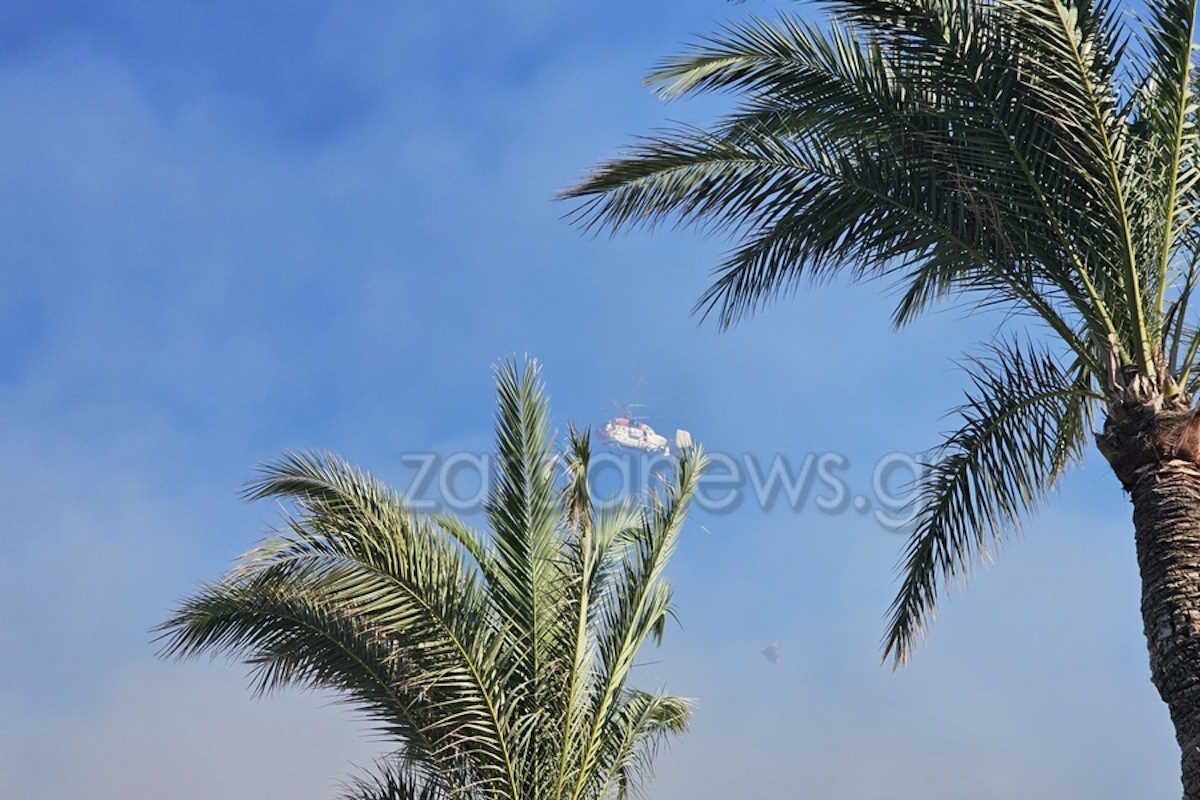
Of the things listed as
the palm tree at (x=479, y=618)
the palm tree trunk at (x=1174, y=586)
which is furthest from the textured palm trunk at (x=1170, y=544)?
the palm tree at (x=479, y=618)

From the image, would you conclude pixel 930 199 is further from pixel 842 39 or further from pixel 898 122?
pixel 842 39

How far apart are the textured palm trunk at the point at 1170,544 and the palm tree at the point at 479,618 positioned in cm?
399

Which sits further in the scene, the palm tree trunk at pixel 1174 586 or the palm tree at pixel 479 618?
the palm tree at pixel 479 618

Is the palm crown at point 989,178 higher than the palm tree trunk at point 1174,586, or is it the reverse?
the palm crown at point 989,178

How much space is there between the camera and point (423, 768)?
9.32m

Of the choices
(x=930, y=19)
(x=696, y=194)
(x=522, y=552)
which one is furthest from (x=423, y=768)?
(x=930, y=19)

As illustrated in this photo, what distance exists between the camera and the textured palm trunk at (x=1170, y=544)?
5797mm

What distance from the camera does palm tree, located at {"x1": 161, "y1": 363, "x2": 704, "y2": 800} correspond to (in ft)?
28.7

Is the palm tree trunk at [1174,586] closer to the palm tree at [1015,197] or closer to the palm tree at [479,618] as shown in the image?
the palm tree at [1015,197]

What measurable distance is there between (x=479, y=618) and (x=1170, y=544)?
467cm

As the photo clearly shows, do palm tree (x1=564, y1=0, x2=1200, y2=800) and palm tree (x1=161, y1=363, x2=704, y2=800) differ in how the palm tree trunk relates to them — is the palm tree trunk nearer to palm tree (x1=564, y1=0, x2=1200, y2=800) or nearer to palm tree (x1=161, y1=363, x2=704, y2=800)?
palm tree (x1=564, y1=0, x2=1200, y2=800)

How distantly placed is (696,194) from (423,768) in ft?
14.7

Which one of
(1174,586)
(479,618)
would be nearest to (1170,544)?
(1174,586)

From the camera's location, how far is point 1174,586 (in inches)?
236
